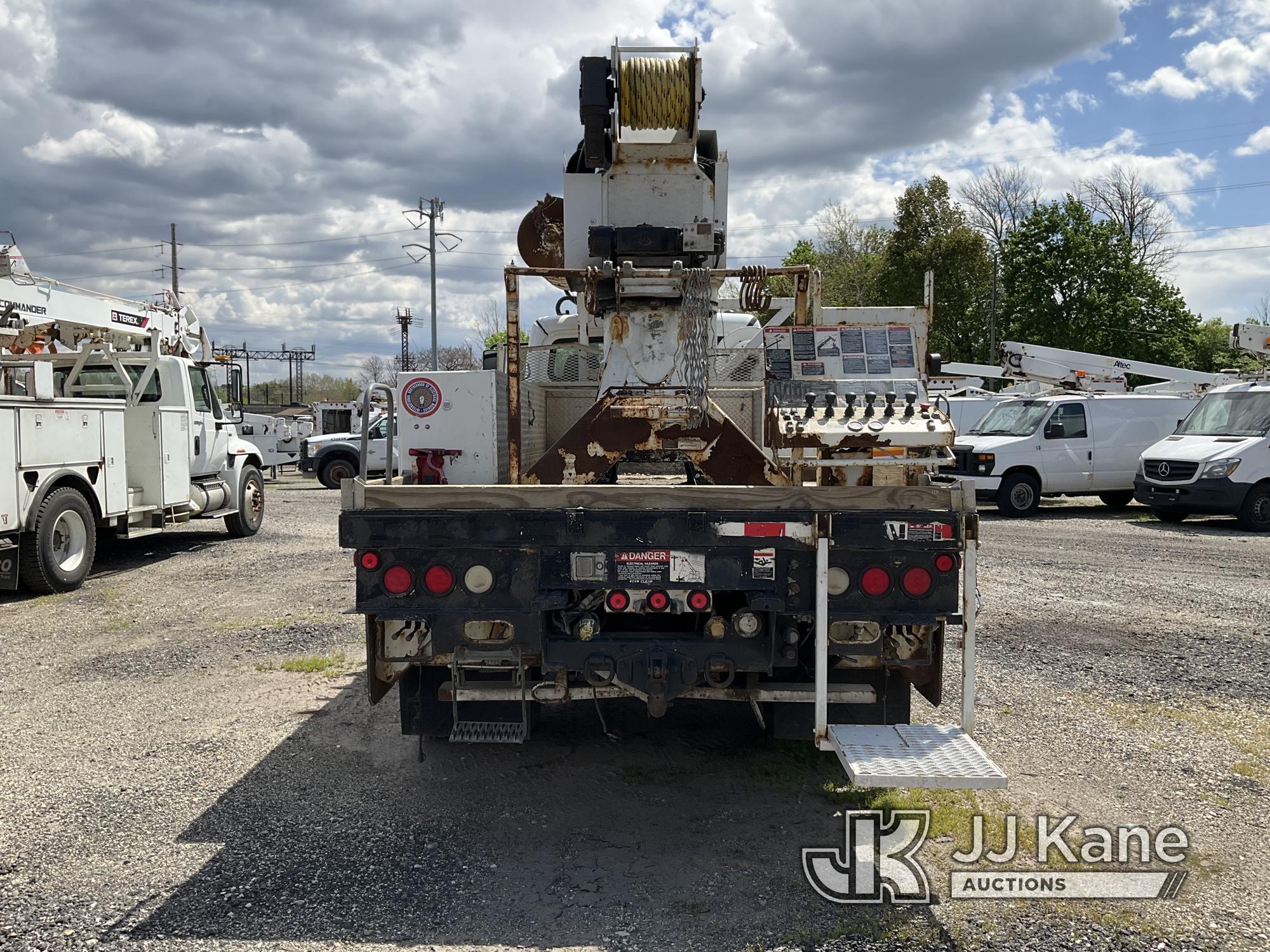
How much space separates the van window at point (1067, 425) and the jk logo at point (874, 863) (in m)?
13.8

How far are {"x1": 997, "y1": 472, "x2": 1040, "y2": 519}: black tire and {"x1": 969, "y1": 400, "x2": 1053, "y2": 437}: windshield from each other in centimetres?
78

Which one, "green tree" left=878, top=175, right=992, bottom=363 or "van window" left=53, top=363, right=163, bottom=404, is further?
"green tree" left=878, top=175, right=992, bottom=363

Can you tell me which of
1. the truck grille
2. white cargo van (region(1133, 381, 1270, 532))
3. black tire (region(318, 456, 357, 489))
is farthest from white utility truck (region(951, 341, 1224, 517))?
black tire (region(318, 456, 357, 489))

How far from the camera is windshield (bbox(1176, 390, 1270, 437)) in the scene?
1447 cm

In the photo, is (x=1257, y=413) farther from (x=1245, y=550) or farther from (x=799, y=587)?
(x=799, y=587)

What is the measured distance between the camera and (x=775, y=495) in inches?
145

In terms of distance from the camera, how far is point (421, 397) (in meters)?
4.50

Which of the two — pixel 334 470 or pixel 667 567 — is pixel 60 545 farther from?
pixel 334 470

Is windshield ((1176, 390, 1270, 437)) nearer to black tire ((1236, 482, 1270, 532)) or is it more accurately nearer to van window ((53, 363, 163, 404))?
black tire ((1236, 482, 1270, 532))

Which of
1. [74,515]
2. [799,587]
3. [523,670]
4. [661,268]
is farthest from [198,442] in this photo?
[799,587]

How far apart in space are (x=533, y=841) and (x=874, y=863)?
1315mm

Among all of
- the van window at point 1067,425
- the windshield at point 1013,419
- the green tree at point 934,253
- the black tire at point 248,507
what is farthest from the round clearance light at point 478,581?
the green tree at point 934,253

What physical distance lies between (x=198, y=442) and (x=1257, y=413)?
1496cm

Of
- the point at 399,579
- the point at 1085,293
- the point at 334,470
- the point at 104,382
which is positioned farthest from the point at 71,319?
the point at 1085,293
